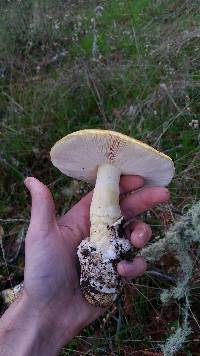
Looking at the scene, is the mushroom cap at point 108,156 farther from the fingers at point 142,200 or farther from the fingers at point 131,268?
the fingers at point 131,268

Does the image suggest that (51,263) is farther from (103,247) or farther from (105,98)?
(105,98)

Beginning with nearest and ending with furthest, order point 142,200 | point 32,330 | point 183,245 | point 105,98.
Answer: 1. point 32,330
2. point 183,245
3. point 142,200
4. point 105,98

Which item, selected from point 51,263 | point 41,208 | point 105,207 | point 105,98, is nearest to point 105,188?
point 105,207

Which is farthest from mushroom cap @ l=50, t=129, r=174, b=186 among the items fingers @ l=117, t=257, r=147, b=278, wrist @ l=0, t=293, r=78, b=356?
wrist @ l=0, t=293, r=78, b=356

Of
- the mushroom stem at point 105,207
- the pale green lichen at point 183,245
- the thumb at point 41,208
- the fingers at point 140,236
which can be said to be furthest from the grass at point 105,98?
the thumb at point 41,208

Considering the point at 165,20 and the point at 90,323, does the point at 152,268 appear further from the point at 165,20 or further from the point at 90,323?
the point at 165,20
